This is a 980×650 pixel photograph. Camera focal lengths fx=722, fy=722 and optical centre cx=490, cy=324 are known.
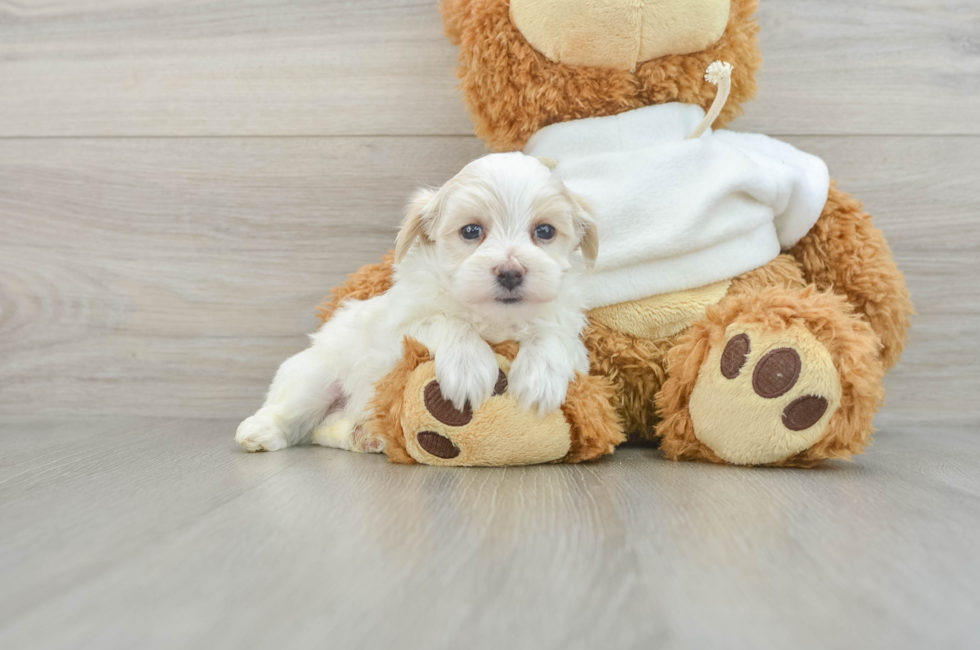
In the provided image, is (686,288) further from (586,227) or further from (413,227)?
(413,227)

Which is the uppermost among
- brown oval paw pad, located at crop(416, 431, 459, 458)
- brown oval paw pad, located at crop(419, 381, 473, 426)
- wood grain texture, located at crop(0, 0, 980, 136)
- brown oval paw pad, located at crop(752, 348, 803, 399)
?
wood grain texture, located at crop(0, 0, 980, 136)

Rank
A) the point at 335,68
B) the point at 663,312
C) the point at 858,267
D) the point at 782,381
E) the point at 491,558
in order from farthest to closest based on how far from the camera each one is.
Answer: the point at 335,68
the point at 858,267
the point at 663,312
the point at 782,381
the point at 491,558

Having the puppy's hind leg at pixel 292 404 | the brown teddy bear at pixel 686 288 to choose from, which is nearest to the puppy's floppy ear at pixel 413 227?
the brown teddy bear at pixel 686 288

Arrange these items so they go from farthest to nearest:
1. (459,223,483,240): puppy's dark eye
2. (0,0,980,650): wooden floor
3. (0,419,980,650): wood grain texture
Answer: (0,0,980,650): wooden floor < (459,223,483,240): puppy's dark eye < (0,419,980,650): wood grain texture

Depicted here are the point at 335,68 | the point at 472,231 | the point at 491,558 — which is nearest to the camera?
the point at 491,558

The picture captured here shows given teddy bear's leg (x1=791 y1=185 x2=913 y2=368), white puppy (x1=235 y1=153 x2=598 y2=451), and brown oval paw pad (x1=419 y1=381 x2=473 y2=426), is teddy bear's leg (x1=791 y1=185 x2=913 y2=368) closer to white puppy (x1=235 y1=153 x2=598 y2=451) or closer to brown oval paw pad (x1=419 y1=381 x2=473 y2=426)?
white puppy (x1=235 y1=153 x2=598 y2=451)

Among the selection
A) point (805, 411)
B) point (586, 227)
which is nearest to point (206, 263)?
point (586, 227)

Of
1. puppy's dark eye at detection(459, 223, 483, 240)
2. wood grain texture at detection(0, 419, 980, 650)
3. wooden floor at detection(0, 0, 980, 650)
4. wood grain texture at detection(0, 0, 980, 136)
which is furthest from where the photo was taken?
wood grain texture at detection(0, 0, 980, 136)

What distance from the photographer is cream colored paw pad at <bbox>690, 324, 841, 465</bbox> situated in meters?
1.00

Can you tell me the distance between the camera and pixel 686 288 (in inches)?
47.3

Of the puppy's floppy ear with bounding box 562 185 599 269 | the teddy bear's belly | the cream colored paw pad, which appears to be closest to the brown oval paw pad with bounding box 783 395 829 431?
the cream colored paw pad

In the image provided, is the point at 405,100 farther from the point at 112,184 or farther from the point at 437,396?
the point at 437,396

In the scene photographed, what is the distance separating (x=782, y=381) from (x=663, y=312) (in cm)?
25

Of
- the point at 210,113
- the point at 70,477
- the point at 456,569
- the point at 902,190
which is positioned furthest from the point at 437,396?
the point at 902,190
